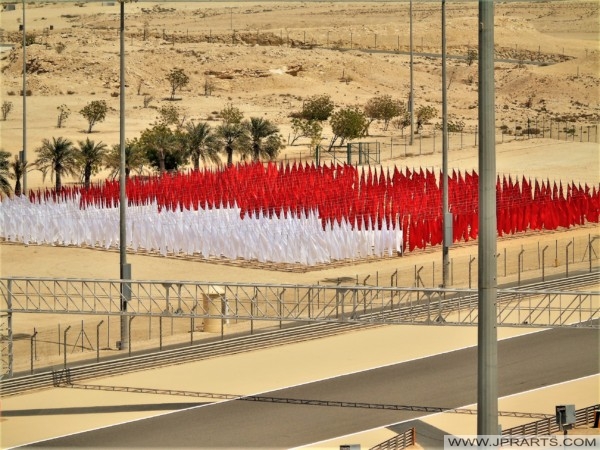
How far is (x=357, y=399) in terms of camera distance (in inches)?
1478

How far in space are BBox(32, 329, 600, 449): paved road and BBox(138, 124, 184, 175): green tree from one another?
4043 cm

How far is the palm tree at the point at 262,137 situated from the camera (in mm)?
87875

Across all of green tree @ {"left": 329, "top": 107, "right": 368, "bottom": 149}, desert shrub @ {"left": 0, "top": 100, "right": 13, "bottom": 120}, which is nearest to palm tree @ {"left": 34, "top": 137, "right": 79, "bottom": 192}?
green tree @ {"left": 329, "top": 107, "right": 368, "bottom": 149}

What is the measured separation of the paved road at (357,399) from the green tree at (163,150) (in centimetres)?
4043

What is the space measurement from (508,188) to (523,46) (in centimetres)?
8874

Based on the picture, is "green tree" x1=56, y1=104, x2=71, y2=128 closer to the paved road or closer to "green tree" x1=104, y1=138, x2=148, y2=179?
"green tree" x1=104, y1=138, x2=148, y2=179

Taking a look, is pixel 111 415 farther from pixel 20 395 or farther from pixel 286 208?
pixel 286 208

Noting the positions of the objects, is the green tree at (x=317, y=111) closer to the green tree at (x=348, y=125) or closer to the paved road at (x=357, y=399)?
the green tree at (x=348, y=125)

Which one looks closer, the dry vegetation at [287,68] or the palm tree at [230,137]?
the palm tree at [230,137]

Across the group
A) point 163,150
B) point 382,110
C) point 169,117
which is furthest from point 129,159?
point 382,110

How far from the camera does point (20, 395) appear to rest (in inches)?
1495

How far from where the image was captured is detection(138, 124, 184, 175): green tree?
273 ft

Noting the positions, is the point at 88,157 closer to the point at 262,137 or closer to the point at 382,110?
the point at 262,137

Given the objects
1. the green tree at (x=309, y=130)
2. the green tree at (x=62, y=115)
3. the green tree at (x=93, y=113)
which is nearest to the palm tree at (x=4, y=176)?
the green tree at (x=93, y=113)
